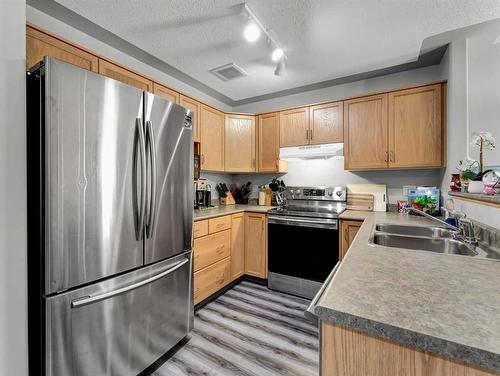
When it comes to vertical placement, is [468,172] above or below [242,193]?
above

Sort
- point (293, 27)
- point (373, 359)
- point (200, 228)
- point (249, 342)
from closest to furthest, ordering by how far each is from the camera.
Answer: point (373, 359)
point (249, 342)
point (293, 27)
point (200, 228)

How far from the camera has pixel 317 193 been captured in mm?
3072

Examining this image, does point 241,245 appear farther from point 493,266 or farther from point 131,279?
point 493,266

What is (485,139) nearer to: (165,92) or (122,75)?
(165,92)

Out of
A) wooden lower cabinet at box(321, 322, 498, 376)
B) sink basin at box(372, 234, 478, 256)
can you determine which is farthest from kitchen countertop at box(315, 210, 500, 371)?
sink basin at box(372, 234, 478, 256)

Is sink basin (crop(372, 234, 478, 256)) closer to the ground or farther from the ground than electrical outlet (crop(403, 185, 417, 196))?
closer to the ground

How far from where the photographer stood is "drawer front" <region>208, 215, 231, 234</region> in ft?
7.97

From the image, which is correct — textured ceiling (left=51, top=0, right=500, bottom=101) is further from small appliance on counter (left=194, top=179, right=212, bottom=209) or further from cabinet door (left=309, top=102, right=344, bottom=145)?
small appliance on counter (left=194, top=179, right=212, bottom=209)

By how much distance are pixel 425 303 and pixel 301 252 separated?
195 centimetres

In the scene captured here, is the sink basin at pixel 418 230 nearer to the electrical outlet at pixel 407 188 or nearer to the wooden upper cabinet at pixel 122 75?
the electrical outlet at pixel 407 188

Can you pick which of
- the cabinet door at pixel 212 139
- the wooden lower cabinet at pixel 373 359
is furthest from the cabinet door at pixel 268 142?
the wooden lower cabinet at pixel 373 359

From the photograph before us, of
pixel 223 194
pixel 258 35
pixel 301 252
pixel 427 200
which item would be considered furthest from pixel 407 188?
pixel 223 194

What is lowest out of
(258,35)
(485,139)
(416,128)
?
(485,139)

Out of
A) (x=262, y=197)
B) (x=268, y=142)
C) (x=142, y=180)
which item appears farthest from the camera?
(x=262, y=197)
